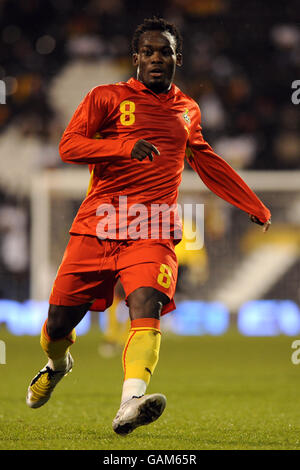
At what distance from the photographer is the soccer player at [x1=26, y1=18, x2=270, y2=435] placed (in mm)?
3357

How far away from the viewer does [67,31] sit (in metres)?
15.7

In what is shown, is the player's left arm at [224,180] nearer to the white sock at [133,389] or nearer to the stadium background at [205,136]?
the white sock at [133,389]

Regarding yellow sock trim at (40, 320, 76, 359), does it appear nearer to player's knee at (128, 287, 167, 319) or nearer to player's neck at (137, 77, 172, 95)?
player's knee at (128, 287, 167, 319)

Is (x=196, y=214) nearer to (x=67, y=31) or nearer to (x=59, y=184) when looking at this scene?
(x=59, y=184)

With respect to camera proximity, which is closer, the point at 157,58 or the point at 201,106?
the point at 157,58

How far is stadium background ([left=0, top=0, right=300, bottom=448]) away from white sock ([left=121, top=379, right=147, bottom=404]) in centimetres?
730

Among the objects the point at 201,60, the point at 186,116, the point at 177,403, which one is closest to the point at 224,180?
the point at 186,116

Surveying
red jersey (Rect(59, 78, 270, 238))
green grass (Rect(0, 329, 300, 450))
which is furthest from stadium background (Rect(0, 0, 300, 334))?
red jersey (Rect(59, 78, 270, 238))

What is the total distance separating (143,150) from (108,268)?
54cm

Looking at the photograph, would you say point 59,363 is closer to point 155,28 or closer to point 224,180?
point 224,180

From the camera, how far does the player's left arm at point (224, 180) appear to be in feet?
12.7

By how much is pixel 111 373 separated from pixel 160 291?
341 cm

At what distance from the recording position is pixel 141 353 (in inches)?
126

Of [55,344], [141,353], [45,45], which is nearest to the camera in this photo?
[141,353]
